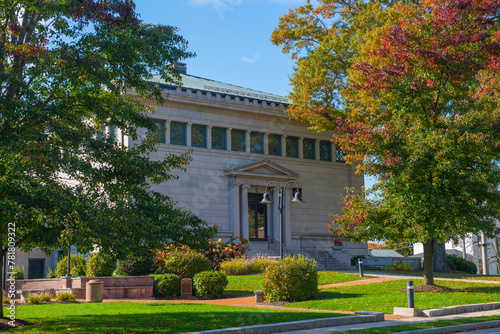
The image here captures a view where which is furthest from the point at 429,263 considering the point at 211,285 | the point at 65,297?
the point at 65,297

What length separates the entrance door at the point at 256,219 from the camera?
131 feet

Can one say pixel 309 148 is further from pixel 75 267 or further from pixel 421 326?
pixel 421 326

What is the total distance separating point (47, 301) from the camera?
75.2 feet

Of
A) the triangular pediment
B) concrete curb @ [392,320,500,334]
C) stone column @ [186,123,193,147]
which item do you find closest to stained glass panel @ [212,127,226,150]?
the triangular pediment

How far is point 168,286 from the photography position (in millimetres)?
24891

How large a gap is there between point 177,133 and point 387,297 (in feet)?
67.5

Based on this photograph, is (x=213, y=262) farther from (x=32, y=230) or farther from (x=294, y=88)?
(x=32, y=230)

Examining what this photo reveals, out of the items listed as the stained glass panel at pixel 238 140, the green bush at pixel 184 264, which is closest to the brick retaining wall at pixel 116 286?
the green bush at pixel 184 264

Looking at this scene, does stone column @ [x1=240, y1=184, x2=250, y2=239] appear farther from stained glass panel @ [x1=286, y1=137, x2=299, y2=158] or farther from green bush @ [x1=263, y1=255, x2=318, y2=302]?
green bush @ [x1=263, y1=255, x2=318, y2=302]

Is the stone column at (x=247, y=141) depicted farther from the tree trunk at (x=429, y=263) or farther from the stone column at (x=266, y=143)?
the tree trunk at (x=429, y=263)

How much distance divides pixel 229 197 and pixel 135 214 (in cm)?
2310

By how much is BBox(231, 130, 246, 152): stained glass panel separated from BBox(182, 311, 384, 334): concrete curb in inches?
971

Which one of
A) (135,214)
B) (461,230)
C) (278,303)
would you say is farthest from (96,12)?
(461,230)

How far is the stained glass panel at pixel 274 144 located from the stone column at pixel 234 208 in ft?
14.6
